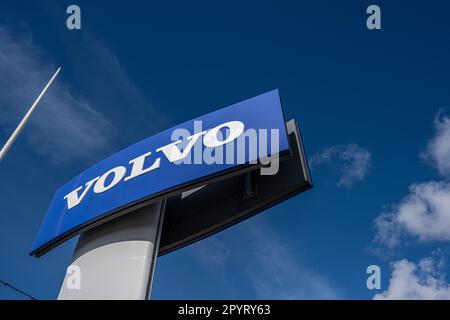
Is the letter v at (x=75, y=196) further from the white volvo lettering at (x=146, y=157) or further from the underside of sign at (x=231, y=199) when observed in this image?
the underside of sign at (x=231, y=199)

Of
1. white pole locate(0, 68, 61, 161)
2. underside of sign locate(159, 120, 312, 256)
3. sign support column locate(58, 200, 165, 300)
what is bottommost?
sign support column locate(58, 200, 165, 300)

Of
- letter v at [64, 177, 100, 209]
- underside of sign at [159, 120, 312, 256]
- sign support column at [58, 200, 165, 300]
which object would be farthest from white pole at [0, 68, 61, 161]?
underside of sign at [159, 120, 312, 256]

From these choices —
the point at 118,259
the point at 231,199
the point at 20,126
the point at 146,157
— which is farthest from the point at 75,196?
the point at 231,199

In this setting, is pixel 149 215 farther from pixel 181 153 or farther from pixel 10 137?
pixel 10 137

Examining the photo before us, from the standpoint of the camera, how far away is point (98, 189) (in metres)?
9.13

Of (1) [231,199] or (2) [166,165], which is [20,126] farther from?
(1) [231,199]

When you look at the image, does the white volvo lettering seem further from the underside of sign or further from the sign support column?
the underside of sign

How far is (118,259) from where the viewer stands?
769 cm

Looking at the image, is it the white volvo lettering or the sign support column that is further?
the white volvo lettering

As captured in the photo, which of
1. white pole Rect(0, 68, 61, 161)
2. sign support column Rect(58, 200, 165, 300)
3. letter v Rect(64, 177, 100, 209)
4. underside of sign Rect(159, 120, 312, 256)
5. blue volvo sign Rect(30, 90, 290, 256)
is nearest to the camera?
sign support column Rect(58, 200, 165, 300)

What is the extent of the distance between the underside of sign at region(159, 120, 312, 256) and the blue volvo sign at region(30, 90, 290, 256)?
3.49 feet

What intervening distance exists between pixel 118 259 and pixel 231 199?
2890 mm

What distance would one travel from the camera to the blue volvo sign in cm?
764
